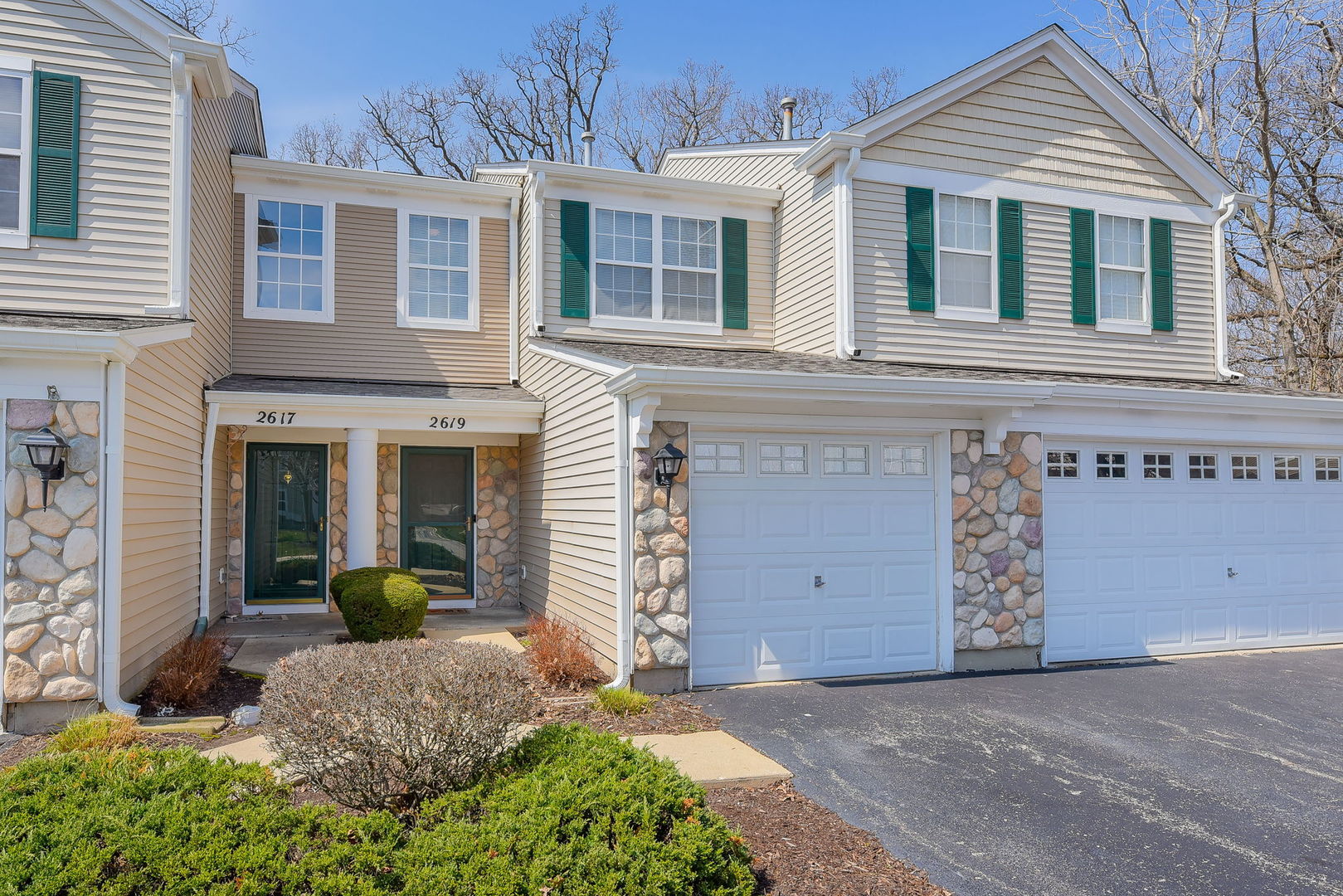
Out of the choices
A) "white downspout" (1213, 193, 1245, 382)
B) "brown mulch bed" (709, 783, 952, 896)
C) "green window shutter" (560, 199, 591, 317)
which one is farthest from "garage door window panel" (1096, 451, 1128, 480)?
"green window shutter" (560, 199, 591, 317)

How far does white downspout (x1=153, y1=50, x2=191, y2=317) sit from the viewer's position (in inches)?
299

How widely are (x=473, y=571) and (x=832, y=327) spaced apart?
5.51 m

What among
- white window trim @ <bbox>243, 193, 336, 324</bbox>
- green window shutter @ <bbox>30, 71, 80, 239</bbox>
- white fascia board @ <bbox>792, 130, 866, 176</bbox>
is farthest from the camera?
white window trim @ <bbox>243, 193, 336, 324</bbox>

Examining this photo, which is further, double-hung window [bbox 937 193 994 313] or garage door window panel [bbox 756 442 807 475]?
double-hung window [bbox 937 193 994 313]

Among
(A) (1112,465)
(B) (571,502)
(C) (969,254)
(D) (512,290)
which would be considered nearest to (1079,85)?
(C) (969,254)

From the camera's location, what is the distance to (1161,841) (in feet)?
14.4

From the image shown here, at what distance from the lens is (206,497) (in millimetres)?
8922

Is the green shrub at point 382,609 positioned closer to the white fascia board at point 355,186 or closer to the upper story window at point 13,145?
the upper story window at point 13,145

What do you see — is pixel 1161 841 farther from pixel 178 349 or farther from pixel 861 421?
pixel 178 349

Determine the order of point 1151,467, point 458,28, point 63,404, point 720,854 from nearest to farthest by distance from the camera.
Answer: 1. point 720,854
2. point 63,404
3. point 1151,467
4. point 458,28

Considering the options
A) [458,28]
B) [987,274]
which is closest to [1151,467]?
[987,274]

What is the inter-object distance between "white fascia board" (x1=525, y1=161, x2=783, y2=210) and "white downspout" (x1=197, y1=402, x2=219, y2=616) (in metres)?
4.49

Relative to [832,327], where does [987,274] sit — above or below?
above

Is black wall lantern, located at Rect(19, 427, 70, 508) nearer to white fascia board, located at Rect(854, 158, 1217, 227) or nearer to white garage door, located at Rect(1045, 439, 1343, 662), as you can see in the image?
white fascia board, located at Rect(854, 158, 1217, 227)
